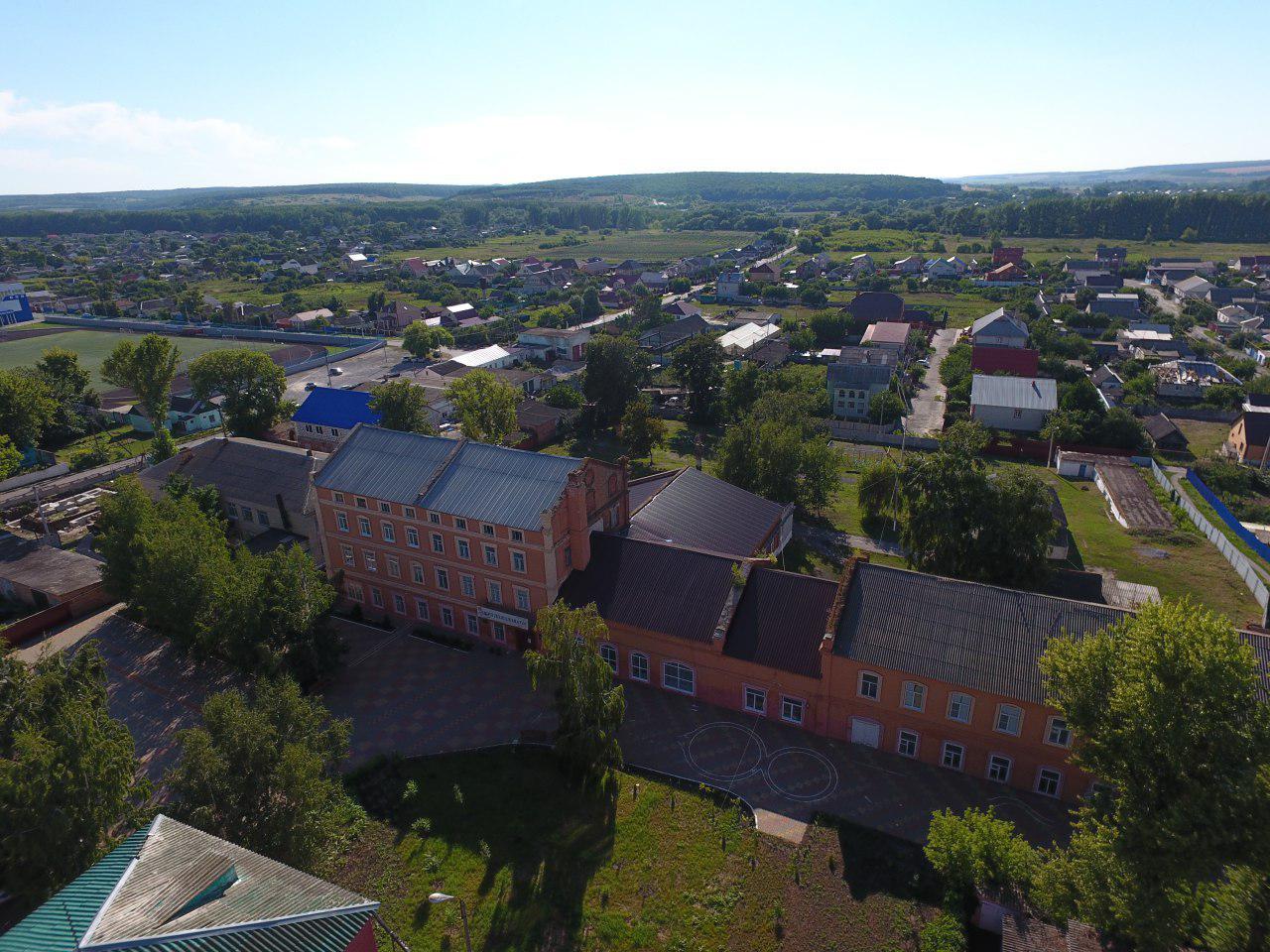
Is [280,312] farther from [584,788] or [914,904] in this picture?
[914,904]

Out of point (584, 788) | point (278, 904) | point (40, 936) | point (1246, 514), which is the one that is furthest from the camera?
point (1246, 514)

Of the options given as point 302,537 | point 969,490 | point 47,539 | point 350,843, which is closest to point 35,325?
point 47,539

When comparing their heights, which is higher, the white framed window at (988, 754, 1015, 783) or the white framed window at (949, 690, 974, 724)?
the white framed window at (949, 690, 974, 724)

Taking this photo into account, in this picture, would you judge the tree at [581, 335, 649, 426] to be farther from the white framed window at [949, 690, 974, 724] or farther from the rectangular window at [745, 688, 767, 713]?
the white framed window at [949, 690, 974, 724]

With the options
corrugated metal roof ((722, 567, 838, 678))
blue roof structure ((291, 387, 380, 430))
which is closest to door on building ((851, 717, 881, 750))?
corrugated metal roof ((722, 567, 838, 678))

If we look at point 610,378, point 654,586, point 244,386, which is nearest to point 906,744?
point 654,586

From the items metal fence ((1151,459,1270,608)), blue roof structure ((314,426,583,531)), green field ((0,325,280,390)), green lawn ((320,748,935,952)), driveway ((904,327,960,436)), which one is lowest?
driveway ((904,327,960,436))

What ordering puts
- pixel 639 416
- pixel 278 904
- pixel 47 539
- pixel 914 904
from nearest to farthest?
pixel 278 904 < pixel 914 904 < pixel 47 539 < pixel 639 416

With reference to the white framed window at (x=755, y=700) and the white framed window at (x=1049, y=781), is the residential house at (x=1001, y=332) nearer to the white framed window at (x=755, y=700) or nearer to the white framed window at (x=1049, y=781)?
the white framed window at (x=1049, y=781)
